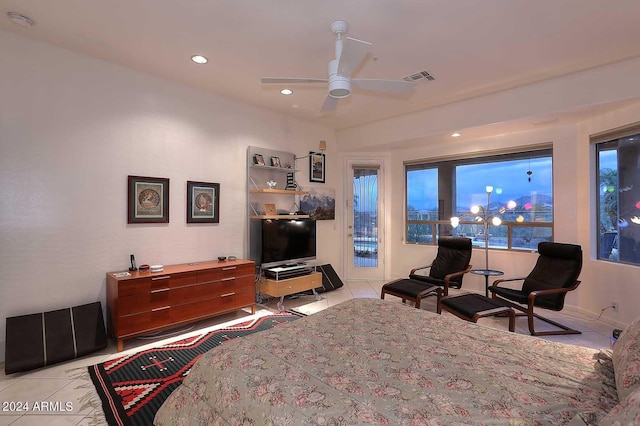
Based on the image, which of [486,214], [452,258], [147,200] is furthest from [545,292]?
[147,200]

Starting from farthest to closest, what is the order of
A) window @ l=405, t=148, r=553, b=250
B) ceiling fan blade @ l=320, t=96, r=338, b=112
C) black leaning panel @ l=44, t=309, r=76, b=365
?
window @ l=405, t=148, r=553, b=250 → ceiling fan blade @ l=320, t=96, r=338, b=112 → black leaning panel @ l=44, t=309, r=76, b=365

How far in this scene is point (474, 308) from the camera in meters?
3.26

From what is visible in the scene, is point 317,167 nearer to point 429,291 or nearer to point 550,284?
point 429,291

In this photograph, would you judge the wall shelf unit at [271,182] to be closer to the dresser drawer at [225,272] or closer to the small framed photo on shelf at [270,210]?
the small framed photo on shelf at [270,210]

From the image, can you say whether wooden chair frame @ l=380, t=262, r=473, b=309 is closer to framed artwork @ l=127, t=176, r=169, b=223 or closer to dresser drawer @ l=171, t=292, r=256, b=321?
dresser drawer @ l=171, t=292, r=256, b=321

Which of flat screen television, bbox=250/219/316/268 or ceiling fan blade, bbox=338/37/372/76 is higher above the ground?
ceiling fan blade, bbox=338/37/372/76

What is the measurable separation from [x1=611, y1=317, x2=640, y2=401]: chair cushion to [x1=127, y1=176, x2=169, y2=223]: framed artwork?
402cm

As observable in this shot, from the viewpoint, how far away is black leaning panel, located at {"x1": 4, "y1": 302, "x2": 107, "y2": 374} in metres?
2.62

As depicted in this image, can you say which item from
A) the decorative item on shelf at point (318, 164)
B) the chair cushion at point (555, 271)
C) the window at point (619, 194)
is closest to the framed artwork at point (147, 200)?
the decorative item on shelf at point (318, 164)

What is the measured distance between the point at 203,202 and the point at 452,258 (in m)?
3.66

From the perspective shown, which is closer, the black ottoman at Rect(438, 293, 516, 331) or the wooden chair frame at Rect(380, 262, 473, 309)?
the black ottoman at Rect(438, 293, 516, 331)

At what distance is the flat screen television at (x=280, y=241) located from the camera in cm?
441

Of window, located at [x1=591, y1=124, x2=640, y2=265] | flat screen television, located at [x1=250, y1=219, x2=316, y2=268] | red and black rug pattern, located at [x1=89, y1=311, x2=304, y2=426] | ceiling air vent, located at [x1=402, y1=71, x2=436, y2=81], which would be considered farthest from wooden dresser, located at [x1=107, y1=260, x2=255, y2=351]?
window, located at [x1=591, y1=124, x2=640, y2=265]

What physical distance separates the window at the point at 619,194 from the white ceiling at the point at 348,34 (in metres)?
1.03
